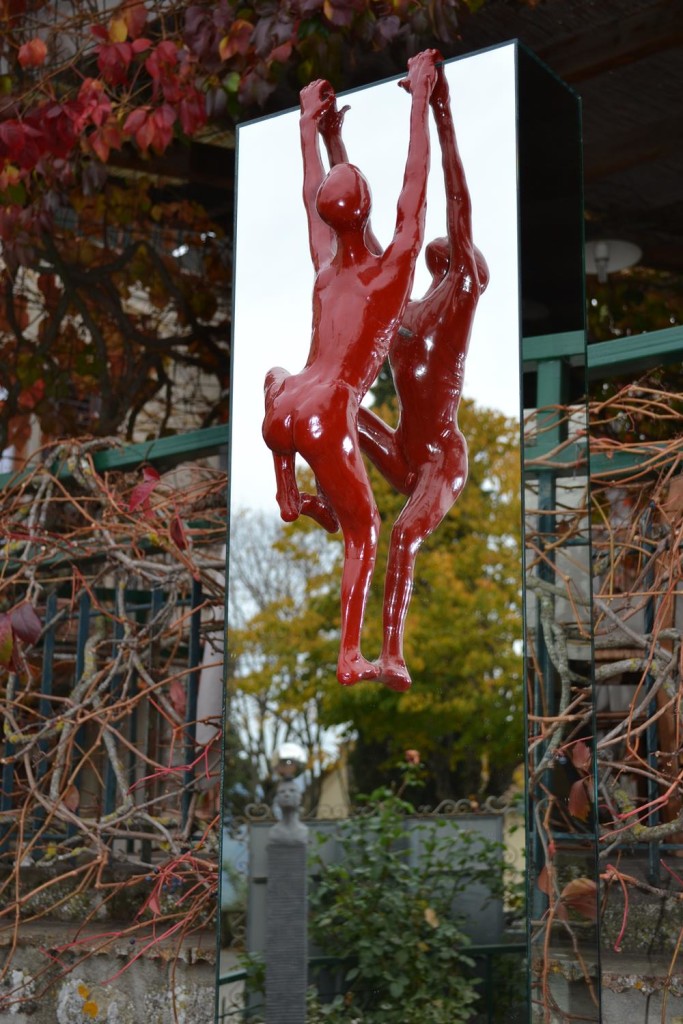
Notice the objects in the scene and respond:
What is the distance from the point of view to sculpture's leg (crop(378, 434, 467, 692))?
98cm

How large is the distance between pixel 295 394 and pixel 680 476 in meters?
0.74

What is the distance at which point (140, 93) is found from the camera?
2.22 m

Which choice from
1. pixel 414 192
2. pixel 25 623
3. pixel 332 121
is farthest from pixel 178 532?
pixel 414 192

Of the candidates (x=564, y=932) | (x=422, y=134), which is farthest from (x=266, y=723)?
(x=422, y=134)

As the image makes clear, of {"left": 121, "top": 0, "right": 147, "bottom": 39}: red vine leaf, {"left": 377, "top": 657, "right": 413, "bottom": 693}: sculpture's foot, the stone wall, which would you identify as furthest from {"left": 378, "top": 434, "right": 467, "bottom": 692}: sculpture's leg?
{"left": 121, "top": 0, "right": 147, "bottom": 39}: red vine leaf

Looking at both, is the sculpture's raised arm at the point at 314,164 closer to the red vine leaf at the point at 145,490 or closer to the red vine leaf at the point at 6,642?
the red vine leaf at the point at 145,490

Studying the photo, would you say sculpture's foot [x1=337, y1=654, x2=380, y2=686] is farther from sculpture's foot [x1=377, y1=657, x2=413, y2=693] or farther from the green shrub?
the green shrub

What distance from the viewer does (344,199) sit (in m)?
0.97

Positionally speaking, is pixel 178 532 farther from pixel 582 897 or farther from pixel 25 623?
pixel 582 897

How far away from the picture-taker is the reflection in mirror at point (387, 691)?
1.15 m

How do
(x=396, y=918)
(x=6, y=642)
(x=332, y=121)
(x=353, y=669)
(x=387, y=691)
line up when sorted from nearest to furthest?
(x=353, y=669)
(x=332, y=121)
(x=396, y=918)
(x=387, y=691)
(x=6, y=642)

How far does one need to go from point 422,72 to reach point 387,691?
0.72m

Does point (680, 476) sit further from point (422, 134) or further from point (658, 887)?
point (422, 134)

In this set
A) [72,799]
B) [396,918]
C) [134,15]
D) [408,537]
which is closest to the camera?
[408,537]
